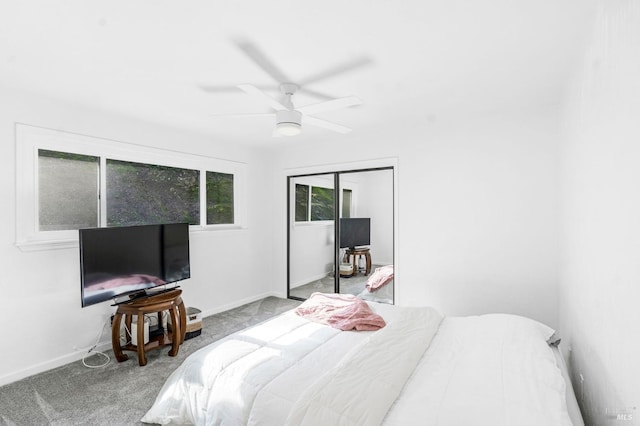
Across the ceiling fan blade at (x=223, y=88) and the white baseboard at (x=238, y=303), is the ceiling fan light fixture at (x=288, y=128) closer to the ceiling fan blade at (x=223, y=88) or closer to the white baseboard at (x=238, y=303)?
the ceiling fan blade at (x=223, y=88)

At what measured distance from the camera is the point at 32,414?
2.16 metres

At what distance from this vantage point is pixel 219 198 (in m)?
4.44

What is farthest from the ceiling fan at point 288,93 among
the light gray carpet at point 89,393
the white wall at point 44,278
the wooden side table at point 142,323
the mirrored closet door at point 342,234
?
the light gray carpet at point 89,393

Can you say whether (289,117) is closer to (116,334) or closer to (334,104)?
(334,104)

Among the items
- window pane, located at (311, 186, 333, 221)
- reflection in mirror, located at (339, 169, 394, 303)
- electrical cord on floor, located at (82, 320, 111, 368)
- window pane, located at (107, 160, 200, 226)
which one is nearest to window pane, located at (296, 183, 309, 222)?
window pane, located at (311, 186, 333, 221)

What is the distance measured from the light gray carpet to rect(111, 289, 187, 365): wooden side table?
0.10 metres

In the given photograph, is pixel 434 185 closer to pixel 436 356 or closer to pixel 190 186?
pixel 436 356

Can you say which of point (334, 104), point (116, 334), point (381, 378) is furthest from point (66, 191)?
point (381, 378)

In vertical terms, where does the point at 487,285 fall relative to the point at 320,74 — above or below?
below

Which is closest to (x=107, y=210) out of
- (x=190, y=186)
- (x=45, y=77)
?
(x=190, y=186)

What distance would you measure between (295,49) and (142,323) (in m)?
2.60

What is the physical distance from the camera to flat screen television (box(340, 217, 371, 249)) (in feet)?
13.7

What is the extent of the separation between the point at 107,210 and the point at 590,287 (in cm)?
402

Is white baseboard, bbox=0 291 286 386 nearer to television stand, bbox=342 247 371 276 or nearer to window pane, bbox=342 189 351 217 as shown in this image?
television stand, bbox=342 247 371 276
